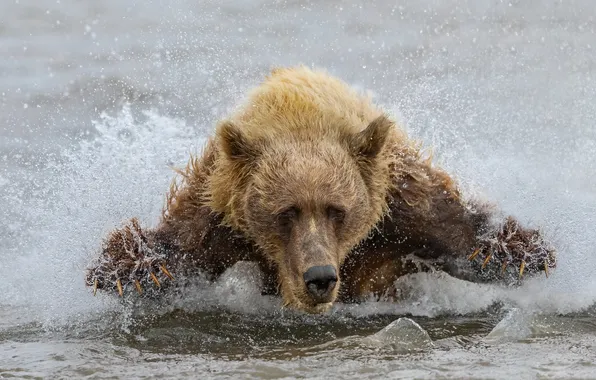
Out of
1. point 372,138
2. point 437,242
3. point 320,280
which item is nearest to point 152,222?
point 437,242

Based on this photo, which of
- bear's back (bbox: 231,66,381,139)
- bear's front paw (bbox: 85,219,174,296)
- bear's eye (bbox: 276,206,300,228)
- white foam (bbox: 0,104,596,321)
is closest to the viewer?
bear's eye (bbox: 276,206,300,228)

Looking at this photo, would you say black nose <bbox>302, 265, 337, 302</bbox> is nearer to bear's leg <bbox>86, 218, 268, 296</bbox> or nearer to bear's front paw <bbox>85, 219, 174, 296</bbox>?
bear's leg <bbox>86, 218, 268, 296</bbox>

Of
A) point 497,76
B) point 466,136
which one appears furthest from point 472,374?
point 497,76

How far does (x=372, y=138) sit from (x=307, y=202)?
0.68m

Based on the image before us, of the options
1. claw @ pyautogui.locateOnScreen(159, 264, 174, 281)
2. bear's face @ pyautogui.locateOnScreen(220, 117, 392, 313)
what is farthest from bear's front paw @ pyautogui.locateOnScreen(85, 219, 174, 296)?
bear's face @ pyautogui.locateOnScreen(220, 117, 392, 313)

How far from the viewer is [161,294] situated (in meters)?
7.21

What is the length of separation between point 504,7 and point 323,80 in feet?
35.1

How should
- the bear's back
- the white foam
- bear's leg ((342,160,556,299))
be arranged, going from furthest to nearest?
1. the white foam
2. bear's leg ((342,160,556,299))
3. the bear's back

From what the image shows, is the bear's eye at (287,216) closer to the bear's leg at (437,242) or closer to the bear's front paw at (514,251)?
the bear's leg at (437,242)

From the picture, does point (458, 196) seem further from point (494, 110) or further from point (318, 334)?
point (494, 110)

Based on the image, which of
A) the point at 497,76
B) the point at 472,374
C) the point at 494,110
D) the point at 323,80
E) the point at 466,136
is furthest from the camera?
the point at 497,76

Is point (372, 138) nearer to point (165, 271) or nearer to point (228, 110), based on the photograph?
point (165, 271)

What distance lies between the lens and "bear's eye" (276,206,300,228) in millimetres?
6141

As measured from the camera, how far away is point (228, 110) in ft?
42.4
